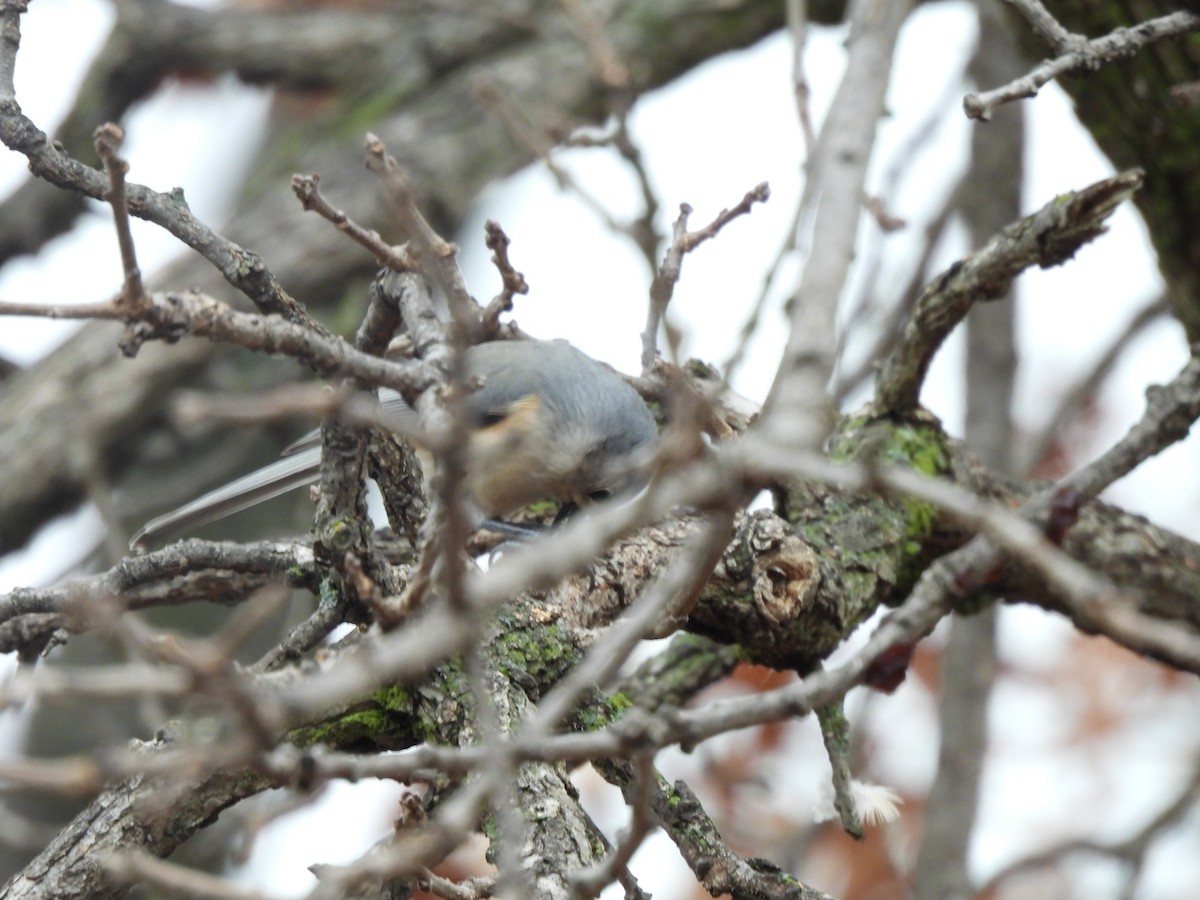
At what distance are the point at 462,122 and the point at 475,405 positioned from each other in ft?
7.62

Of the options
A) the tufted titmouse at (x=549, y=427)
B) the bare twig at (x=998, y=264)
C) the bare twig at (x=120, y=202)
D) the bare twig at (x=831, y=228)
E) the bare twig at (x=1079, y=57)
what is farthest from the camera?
the tufted titmouse at (x=549, y=427)

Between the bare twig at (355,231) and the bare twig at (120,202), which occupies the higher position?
the bare twig at (355,231)

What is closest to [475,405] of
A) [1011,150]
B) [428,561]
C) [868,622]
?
[868,622]

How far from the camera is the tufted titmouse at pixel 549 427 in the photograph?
109 inches

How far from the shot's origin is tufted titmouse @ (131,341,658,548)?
2.78m

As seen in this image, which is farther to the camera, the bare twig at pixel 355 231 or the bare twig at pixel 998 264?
the bare twig at pixel 998 264

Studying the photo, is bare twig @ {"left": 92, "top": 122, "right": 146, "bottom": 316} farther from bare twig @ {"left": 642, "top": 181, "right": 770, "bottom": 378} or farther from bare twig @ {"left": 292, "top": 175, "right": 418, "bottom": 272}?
bare twig @ {"left": 642, "top": 181, "right": 770, "bottom": 378}

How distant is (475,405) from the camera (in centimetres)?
282

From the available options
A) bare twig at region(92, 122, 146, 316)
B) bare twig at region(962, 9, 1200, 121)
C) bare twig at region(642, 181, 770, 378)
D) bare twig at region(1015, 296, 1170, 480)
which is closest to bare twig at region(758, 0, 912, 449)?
bare twig at region(642, 181, 770, 378)

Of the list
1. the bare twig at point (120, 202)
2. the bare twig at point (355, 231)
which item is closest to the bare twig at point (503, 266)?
the bare twig at point (355, 231)

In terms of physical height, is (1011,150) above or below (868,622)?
above

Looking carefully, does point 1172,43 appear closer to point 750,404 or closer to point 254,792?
point 750,404

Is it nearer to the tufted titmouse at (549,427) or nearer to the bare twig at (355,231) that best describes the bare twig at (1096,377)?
the tufted titmouse at (549,427)

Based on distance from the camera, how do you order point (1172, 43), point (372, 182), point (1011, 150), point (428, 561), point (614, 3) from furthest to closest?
point (614, 3) → point (372, 182) → point (1011, 150) → point (1172, 43) → point (428, 561)
